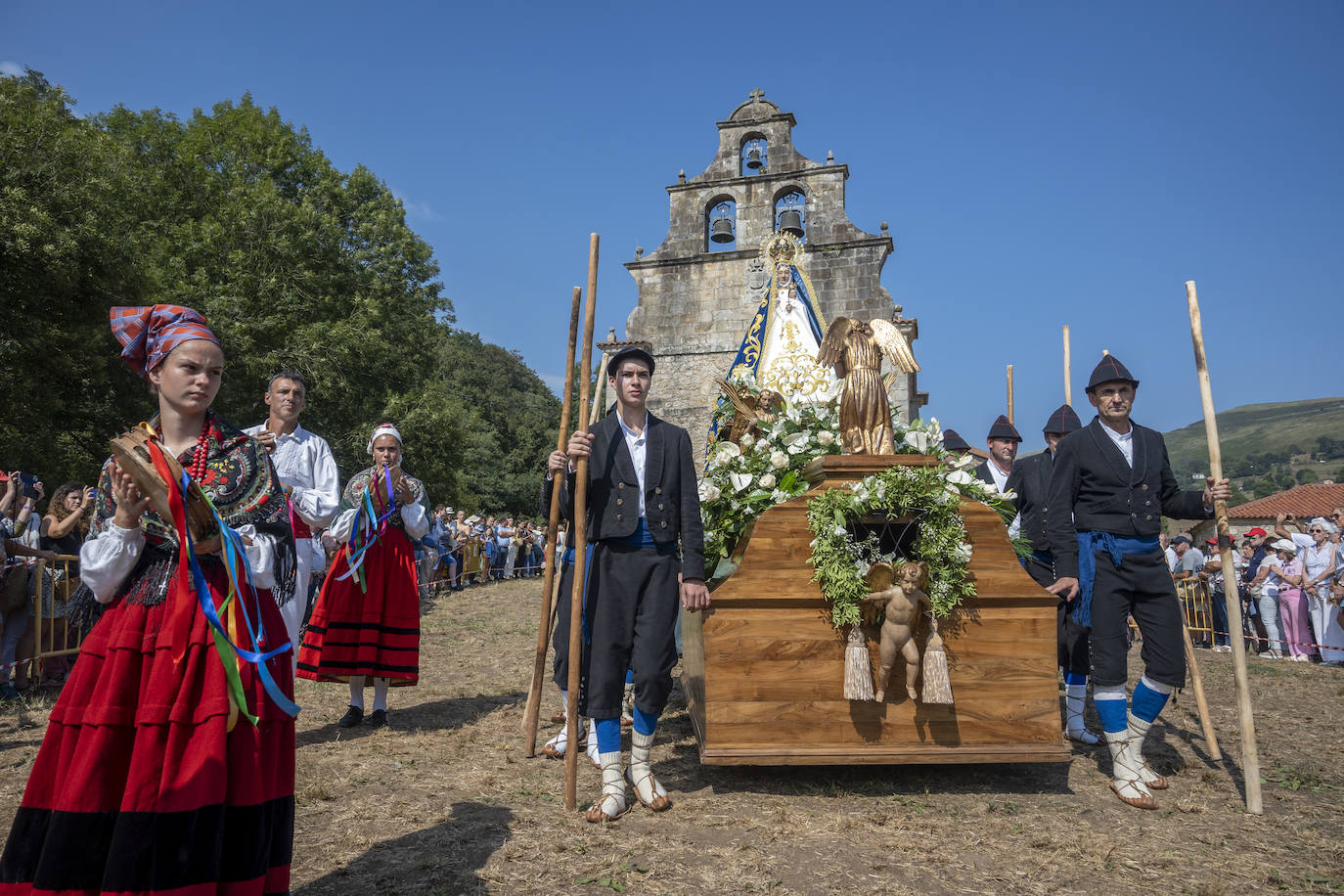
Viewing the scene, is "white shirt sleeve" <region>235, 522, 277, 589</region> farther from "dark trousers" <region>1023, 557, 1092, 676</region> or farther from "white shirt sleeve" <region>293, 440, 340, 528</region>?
"dark trousers" <region>1023, 557, 1092, 676</region>

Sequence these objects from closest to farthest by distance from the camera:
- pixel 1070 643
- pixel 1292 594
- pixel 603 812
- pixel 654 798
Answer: pixel 603 812 < pixel 654 798 < pixel 1070 643 < pixel 1292 594

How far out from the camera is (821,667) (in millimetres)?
4277

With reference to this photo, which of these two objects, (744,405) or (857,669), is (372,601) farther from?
(857,669)

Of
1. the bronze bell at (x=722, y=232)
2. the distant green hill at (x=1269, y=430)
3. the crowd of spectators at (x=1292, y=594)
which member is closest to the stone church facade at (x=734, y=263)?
the bronze bell at (x=722, y=232)

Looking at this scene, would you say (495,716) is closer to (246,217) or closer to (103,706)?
(103,706)

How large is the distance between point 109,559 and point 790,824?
3.03 m

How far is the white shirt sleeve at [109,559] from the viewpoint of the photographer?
2.25 meters

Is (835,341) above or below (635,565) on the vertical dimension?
above

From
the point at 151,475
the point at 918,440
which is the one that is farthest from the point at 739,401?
the point at 151,475

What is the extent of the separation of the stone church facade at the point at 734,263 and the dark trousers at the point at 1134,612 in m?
14.7

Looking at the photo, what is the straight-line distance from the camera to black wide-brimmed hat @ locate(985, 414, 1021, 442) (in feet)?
23.2

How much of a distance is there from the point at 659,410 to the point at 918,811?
15.9 m

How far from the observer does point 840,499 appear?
4301mm

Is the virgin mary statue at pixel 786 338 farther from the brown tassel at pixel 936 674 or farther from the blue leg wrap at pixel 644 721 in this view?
the blue leg wrap at pixel 644 721
